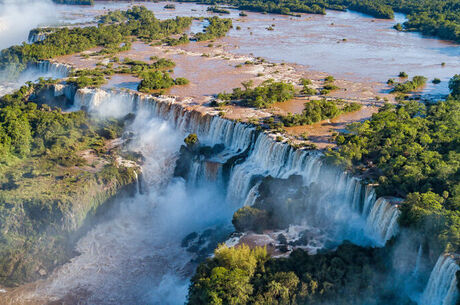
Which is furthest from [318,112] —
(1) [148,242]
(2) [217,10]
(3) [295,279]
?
(2) [217,10]

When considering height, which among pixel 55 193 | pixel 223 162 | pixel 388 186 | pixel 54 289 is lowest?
pixel 54 289

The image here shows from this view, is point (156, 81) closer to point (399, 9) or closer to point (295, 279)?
point (295, 279)

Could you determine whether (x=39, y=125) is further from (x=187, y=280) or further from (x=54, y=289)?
(x=187, y=280)

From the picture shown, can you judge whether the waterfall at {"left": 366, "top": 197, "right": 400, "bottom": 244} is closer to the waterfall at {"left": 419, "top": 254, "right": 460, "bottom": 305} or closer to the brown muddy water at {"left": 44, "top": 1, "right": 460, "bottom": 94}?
the waterfall at {"left": 419, "top": 254, "right": 460, "bottom": 305}

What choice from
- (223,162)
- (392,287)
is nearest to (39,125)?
(223,162)

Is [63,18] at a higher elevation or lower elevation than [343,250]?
higher

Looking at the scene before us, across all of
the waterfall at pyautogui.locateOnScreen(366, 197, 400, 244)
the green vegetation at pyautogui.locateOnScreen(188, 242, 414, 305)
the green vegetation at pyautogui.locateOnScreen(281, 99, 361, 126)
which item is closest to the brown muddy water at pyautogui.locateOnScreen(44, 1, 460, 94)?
the green vegetation at pyautogui.locateOnScreen(281, 99, 361, 126)
